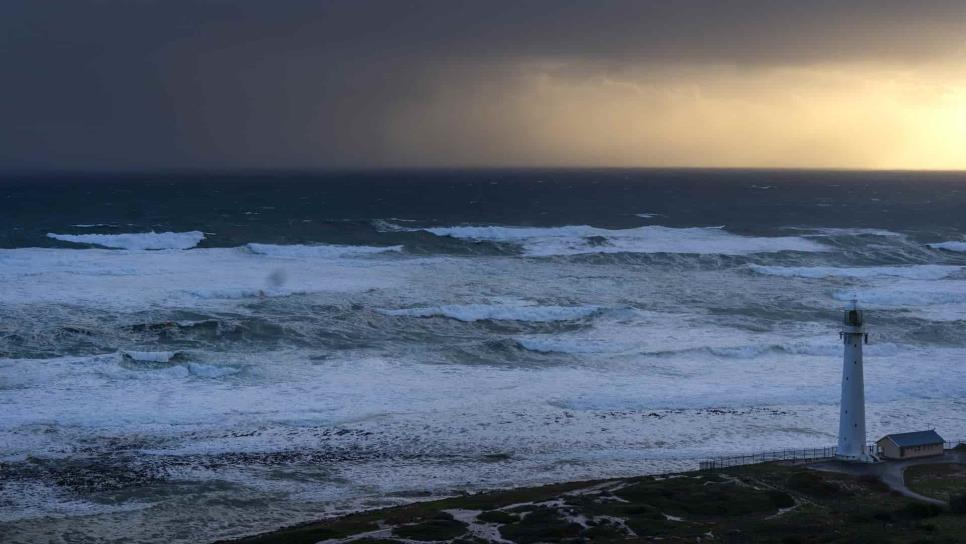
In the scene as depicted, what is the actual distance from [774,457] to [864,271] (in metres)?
40.8

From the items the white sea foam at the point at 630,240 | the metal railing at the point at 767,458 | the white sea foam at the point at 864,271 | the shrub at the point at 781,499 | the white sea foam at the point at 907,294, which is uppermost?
the white sea foam at the point at 630,240

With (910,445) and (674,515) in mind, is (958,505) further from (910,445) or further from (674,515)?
(674,515)

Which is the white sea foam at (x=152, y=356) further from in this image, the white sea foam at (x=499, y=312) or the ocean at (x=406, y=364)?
the white sea foam at (x=499, y=312)

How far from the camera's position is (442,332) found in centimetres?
4434

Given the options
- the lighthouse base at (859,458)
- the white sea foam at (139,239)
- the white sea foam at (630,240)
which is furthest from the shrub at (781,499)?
the white sea foam at (139,239)

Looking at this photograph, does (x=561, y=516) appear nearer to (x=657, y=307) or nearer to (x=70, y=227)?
(x=657, y=307)

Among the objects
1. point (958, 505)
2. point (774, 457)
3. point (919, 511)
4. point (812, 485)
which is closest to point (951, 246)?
point (774, 457)

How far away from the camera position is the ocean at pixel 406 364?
87.8 feet

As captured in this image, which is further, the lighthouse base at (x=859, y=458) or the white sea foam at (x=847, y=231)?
the white sea foam at (x=847, y=231)

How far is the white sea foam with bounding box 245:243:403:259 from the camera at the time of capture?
71.0 metres

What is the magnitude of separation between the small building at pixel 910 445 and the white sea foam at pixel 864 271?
3608 cm

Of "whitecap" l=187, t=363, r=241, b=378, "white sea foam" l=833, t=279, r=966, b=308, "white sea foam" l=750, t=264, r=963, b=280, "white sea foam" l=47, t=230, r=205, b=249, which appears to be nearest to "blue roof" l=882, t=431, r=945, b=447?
"whitecap" l=187, t=363, r=241, b=378

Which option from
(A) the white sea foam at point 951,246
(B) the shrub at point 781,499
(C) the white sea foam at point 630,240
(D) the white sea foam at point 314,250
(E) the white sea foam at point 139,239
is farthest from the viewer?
(A) the white sea foam at point 951,246

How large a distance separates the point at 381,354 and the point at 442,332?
489 centimetres
